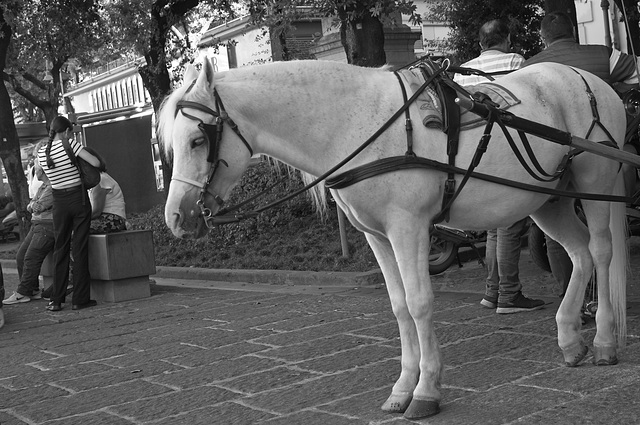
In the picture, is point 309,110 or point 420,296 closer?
point 420,296

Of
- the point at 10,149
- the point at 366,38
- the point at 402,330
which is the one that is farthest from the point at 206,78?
the point at 10,149

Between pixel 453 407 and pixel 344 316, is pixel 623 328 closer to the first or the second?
pixel 453 407

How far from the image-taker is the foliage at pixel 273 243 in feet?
38.9

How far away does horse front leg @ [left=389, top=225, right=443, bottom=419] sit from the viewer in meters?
4.47

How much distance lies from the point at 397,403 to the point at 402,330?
41 cm

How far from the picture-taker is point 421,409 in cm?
448

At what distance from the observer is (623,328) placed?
5430 millimetres

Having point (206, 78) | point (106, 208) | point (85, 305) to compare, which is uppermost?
point (206, 78)

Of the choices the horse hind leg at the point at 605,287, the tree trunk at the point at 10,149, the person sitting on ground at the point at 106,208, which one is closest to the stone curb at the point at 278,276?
the person sitting on ground at the point at 106,208

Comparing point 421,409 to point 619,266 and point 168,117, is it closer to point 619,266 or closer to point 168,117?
point 619,266

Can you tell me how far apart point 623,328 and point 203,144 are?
280 cm

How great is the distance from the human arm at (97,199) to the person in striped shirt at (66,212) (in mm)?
552

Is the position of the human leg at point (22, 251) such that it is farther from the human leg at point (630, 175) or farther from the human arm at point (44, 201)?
the human leg at point (630, 175)

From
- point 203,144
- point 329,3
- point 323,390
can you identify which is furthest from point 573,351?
point 329,3
